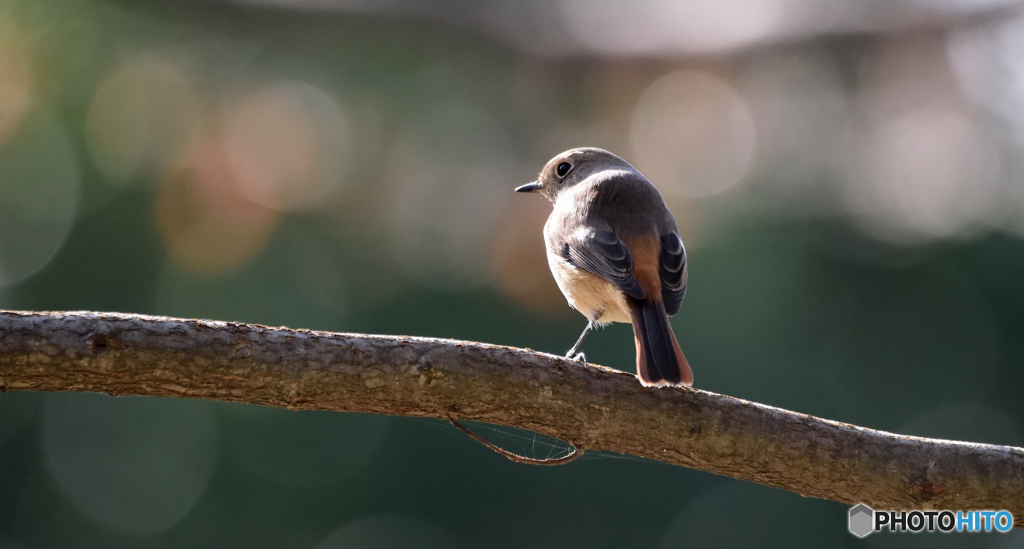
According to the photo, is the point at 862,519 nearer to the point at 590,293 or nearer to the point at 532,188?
the point at 590,293

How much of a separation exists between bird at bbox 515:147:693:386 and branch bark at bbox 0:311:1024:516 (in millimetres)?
229

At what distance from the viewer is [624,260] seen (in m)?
4.04

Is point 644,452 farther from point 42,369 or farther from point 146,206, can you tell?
point 146,206

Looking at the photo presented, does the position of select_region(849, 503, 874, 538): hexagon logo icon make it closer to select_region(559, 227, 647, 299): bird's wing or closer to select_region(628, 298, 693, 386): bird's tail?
select_region(628, 298, 693, 386): bird's tail

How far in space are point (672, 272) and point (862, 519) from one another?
141 cm

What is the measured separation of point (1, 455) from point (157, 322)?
10537 mm

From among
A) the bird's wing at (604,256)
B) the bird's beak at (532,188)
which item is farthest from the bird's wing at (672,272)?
the bird's beak at (532,188)

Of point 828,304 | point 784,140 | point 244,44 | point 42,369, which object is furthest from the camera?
→ point 828,304

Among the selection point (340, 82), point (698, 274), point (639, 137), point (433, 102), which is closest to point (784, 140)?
point (639, 137)

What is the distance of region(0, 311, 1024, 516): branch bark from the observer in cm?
280

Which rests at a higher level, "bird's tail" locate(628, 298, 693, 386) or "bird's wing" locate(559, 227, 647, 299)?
"bird's wing" locate(559, 227, 647, 299)

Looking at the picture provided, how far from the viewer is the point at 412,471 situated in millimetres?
10492

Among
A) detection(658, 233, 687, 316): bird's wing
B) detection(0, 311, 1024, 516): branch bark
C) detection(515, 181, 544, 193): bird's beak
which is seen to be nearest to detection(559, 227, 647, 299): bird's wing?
detection(658, 233, 687, 316): bird's wing

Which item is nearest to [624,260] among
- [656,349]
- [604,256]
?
[604,256]
